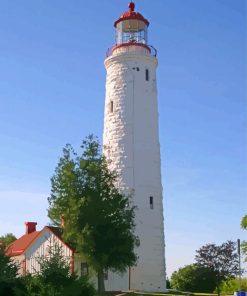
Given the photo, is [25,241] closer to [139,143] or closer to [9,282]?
[139,143]

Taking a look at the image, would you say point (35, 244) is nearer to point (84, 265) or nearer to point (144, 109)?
point (84, 265)

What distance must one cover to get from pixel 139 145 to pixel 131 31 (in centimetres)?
883

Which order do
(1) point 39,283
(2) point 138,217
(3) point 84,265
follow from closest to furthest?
(1) point 39,283, (3) point 84,265, (2) point 138,217

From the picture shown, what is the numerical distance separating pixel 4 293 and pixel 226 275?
84.4ft

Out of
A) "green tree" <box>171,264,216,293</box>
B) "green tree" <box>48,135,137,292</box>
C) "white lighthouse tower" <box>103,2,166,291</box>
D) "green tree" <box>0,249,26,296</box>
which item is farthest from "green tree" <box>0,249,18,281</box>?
"green tree" <box>171,264,216,293</box>

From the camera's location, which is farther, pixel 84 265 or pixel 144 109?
pixel 144 109

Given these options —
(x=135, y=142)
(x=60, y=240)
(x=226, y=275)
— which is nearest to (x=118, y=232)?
(x=60, y=240)

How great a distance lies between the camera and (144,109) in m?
34.5

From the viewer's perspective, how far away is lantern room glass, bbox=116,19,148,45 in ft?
121

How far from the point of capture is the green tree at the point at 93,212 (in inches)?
1108

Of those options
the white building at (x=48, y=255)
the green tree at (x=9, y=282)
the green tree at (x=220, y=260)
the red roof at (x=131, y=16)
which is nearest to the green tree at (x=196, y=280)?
the green tree at (x=220, y=260)

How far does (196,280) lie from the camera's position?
41156mm

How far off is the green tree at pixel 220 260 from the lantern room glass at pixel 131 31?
16889 mm

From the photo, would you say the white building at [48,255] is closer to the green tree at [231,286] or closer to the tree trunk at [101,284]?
the tree trunk at [101,284]
